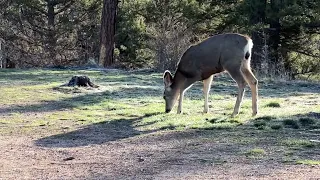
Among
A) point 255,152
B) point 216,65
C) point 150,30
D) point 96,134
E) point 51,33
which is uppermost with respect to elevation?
point 150,30

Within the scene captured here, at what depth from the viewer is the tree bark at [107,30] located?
26.1 m

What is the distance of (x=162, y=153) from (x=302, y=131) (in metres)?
2.78

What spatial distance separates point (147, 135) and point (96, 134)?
3.00ft

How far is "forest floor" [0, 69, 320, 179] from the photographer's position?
7297mm

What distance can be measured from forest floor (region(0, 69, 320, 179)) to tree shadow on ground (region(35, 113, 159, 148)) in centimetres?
2

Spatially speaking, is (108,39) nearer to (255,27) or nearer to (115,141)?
(255,27)

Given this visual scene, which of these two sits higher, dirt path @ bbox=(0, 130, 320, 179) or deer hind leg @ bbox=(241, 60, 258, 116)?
deer hind leg @ bbox=(241, 60, 258, 116)

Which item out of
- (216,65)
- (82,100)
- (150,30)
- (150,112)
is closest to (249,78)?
(216,65)

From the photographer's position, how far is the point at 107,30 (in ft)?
86.3

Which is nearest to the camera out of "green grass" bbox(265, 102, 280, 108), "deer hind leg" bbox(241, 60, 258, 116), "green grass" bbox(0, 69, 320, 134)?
"green grass" bbox(0, 69, 320, 134)

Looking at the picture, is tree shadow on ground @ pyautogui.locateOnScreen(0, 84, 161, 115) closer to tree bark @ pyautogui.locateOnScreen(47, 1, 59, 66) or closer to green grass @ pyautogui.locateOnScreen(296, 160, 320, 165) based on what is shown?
green grass @ pyautogui.locateOnScreen(296, 160, 320, 165)

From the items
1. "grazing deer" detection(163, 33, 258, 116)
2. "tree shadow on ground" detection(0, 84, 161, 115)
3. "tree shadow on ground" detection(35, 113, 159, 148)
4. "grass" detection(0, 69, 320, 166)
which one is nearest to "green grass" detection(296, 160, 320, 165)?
"grass" detection(0, 69, 320, 166)

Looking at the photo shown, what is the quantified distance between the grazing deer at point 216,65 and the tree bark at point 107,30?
14.0 m

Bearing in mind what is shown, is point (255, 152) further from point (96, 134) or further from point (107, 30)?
point (107, 30)
